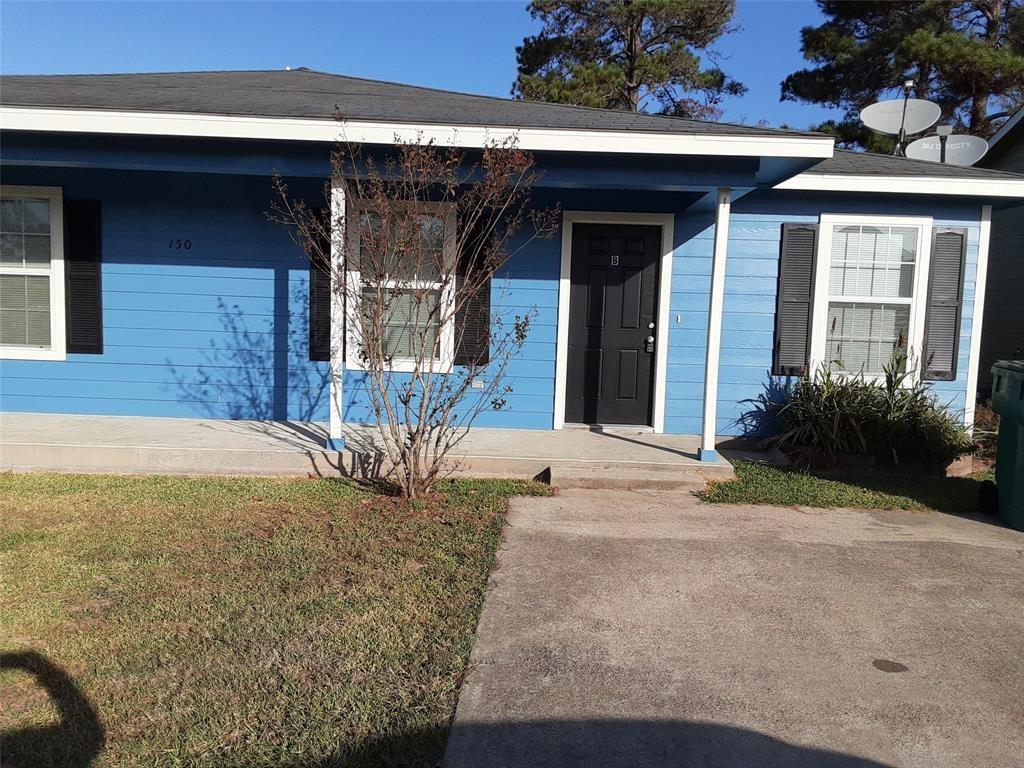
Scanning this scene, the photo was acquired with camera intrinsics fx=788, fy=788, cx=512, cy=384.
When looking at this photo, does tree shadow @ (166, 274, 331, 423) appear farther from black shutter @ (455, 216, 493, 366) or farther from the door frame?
the door frame

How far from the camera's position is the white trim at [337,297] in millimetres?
5902

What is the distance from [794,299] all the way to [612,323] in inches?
67.6

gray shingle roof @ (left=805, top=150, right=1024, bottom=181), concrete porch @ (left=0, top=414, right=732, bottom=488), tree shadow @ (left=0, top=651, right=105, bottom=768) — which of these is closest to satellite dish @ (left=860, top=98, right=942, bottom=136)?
→ gray shingle roof @ (left=805, top=150, right=1024, bottom=181)

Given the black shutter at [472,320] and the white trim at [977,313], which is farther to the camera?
the white trim at [977,313]

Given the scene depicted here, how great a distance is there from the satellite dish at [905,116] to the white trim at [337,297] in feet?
20.3

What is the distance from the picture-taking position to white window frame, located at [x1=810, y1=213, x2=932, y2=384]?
734cm

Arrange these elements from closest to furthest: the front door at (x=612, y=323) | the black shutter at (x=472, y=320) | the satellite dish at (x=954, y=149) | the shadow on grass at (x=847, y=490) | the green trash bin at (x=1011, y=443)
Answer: the green trash bin at (x=1011, y=443) < the shadow on grass at (x=847, y=490) < the black shutter at (x=472, y=320) < the front door at (x=612, y=323) < the satellite dish at (x=954, y=149)

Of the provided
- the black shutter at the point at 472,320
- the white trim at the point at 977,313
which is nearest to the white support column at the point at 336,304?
the black shutter at the point at 472,320

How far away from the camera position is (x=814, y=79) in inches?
Answer: 703

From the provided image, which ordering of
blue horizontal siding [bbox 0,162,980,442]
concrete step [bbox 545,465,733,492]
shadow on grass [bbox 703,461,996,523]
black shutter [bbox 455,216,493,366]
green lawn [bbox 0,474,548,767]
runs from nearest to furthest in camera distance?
1. green lawn [bbox 0,474,548,767]
2. shadow on grass [bbox 703,461,996,523]
3. concrete step [bbox 545,465,733,492]
4. black shutter [bbox 455,216,493,366]
5. blue horizontal siding [bbox 0,162,980,442]

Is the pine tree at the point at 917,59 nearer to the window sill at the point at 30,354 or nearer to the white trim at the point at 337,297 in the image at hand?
the white trim at the point at 337,297

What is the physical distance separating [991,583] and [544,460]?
311 cm

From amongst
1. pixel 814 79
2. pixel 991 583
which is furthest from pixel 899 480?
pixel 814 79

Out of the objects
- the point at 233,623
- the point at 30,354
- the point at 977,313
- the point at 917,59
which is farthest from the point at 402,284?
the point at 917,59
